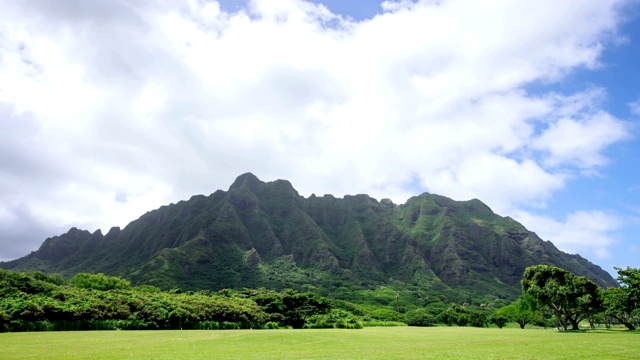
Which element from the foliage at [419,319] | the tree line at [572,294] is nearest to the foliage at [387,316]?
the foliage at [419,319]

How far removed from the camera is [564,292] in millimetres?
57688

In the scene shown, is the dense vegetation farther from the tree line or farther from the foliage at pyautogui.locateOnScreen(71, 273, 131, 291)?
the foliage at pyautogui.locateOnScreen(71, 273, 131, 291)

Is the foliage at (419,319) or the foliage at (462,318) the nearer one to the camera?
the foliage at (419,319)

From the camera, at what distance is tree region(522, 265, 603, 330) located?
58156mm

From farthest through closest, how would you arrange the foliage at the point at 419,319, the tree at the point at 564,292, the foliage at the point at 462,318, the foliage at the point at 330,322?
the foliage at the point at 462,318 < the foliage at the point at 419,319 < the foliage at the point at 330,322 < the tree at the point at 564,292

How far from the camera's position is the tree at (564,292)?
58156 mm

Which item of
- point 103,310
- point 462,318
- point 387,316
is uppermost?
point 103,310

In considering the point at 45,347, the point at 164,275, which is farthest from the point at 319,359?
the point at 164,275

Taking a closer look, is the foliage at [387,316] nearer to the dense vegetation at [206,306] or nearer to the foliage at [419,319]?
the foliage at [419,319]

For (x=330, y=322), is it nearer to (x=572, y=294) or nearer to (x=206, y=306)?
(x=206, y=306)

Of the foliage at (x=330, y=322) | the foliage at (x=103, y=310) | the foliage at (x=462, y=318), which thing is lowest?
the foliage at (x=462, y=318)

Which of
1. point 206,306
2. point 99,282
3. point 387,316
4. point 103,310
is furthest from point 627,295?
point 99,282

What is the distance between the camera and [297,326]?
70188 mm

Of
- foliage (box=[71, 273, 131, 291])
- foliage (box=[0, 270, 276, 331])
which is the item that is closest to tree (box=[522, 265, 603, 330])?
foliage (box=[0, 270, 276, 331])
